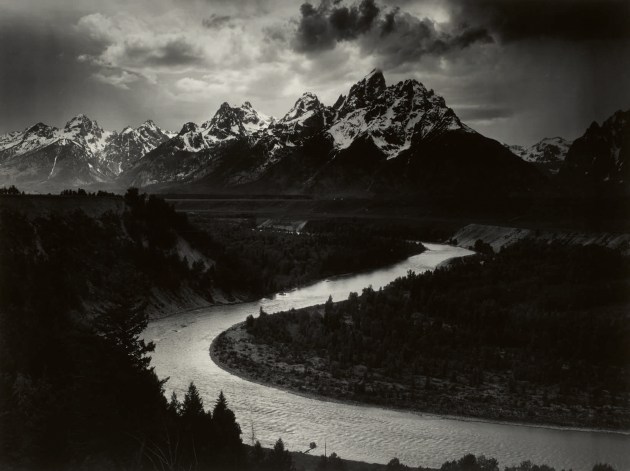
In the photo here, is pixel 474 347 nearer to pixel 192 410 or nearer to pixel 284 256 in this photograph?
pixel 192 410

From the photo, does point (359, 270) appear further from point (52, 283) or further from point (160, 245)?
→ point (52, 283)

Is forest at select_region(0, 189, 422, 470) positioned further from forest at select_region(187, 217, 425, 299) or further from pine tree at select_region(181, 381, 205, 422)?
forest at select_region(187, 217, 425, 299)

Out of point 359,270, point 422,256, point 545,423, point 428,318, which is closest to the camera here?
point 545,423

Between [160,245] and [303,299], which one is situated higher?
[160,245]

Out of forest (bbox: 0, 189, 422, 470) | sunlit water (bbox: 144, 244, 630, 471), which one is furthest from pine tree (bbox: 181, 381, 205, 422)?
sunlit water (bbox: 144, 244, 630, 471)

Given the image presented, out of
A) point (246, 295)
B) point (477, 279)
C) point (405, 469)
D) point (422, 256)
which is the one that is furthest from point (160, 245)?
point (422, 256)

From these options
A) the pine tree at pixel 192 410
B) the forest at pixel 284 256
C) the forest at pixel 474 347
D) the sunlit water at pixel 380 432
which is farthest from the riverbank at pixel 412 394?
the forest at pixel 284 256
